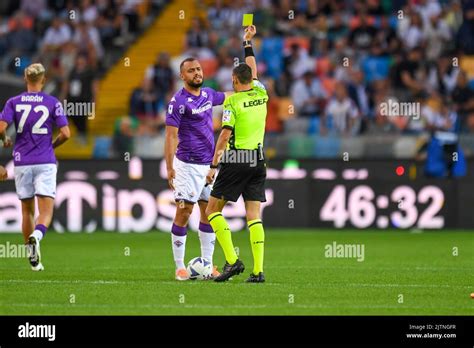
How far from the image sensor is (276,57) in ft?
93.5

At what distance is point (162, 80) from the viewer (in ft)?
91.0

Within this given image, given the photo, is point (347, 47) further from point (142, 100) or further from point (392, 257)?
point (392, 257)

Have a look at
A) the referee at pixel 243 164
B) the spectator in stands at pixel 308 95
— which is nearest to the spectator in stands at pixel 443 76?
the spectator in stands at pixel 308 95

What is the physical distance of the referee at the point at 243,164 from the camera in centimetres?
1418

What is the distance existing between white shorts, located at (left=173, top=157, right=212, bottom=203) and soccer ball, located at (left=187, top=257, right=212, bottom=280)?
0.71m

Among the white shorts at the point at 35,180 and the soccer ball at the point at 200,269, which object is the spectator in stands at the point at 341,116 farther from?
the soccer ball at the point at 200,269

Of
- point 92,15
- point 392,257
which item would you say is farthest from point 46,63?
point 392,257

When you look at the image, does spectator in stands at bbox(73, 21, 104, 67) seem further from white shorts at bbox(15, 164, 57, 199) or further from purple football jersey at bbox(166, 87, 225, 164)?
purple football jersey at bbox(166, 87, 225, 164)

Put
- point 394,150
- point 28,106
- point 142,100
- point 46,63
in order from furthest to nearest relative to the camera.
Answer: point 46,63, point 142,100, point 394,150, point 28,106

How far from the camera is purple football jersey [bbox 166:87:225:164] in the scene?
14.7 meters
